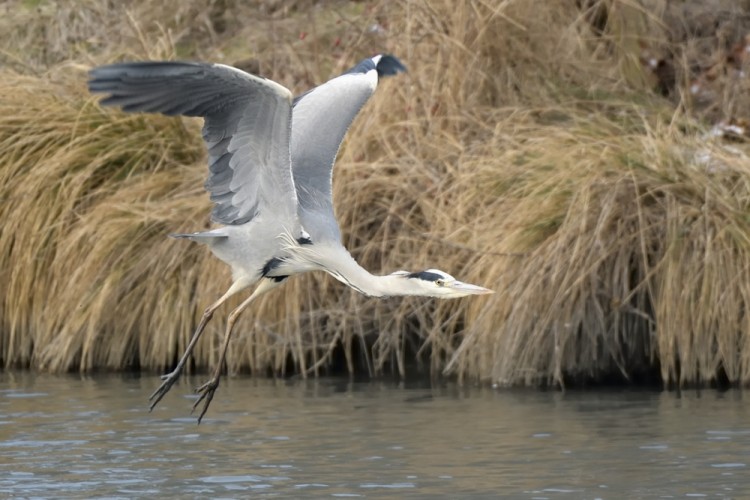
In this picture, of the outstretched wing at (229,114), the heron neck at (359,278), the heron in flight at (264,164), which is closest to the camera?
the outstretched wing at (229,114)

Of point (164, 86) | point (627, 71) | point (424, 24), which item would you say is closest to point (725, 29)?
point (627, 71)

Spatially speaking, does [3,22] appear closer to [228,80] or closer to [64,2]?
[64,2]

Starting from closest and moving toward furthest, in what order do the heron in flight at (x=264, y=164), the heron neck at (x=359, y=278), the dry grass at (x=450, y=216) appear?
the heron in flight at (x=264, y=164), the heron neck at (x=359, y=278), the dry grass at (x=450, y=216)

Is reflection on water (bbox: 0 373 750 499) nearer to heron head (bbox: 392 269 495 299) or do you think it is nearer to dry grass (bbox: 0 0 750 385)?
dry grass (bbox: 0 0 750 385)

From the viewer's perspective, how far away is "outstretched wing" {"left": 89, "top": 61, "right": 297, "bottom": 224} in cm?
623

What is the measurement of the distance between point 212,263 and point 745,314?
3.06 metres

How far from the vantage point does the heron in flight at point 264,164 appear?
249 inches

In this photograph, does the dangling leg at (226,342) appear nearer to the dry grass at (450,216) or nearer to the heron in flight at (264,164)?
the heron in flight at (264,164)

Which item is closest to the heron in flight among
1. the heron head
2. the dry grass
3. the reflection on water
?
the heron head

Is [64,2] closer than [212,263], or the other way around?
[212,263]

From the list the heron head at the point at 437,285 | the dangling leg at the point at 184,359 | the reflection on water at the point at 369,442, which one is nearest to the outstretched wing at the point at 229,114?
the dangling leg at the point at 184,359

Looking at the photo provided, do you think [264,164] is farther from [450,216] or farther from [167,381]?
[450,216]

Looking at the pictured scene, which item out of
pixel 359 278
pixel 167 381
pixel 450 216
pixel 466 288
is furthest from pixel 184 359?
pixel 450 216

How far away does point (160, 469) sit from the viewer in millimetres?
6723
